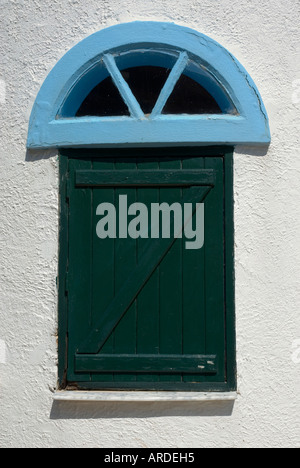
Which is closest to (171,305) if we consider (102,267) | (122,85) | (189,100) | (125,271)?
(125,271)

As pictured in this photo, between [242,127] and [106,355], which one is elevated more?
[242,127]

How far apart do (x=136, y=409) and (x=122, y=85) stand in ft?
6.58

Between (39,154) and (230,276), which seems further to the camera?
(39,154)

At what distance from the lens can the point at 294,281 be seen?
10.3 feet

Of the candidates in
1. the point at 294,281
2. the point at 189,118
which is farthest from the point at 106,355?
the point at 189,118

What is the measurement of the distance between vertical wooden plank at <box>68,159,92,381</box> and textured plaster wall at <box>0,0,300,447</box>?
11 cm

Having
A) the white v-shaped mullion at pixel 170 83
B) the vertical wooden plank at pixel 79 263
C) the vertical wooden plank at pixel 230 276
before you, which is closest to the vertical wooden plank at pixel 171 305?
the vertical wooden plank at pixel 230 276

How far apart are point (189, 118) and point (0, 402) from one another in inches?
83.0

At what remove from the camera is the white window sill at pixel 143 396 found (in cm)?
306

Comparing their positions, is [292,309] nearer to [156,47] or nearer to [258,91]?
[258,91]

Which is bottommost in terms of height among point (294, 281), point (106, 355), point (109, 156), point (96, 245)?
point (106, 355)

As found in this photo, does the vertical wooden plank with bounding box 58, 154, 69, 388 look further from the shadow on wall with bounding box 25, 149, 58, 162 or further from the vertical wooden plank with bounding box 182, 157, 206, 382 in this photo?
the vertical wooden plank with bounding box 182, 157, 206, 382

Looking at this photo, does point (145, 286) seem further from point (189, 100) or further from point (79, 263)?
point (189, 100)

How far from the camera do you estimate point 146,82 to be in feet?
10.9
